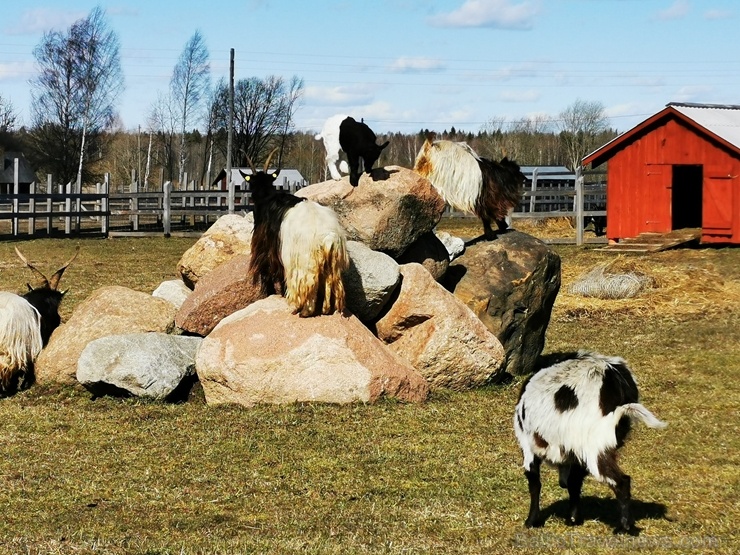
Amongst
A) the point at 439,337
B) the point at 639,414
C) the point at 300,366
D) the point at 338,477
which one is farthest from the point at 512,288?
the point at 639,414

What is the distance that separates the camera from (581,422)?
563 cm

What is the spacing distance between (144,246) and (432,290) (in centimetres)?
1799

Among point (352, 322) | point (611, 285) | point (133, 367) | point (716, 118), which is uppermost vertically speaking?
point (716, 118)

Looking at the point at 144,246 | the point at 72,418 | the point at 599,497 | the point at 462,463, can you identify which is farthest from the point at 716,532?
the point at 144,246

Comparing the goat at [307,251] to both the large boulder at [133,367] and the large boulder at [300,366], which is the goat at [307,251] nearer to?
the large boulder at [300,366]

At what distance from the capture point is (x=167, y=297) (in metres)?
12.3

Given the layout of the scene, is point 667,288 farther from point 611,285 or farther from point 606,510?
point 606,510

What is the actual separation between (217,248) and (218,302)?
1.64 m

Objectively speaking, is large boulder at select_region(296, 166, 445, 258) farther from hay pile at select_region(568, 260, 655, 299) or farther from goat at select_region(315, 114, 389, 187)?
hay pile at select_region(568, 260, 655, 299)

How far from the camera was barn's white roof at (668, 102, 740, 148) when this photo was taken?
25391 mm

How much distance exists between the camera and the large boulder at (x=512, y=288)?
11344 millimetres

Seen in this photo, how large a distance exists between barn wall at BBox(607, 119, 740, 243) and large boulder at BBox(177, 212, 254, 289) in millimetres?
15983


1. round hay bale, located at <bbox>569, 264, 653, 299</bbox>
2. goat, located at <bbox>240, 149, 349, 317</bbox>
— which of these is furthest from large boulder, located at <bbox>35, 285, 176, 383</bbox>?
round hay bale, located at <bbox>569, 264, 653, 299</bbox>

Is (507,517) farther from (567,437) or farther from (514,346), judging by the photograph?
(514,346)
